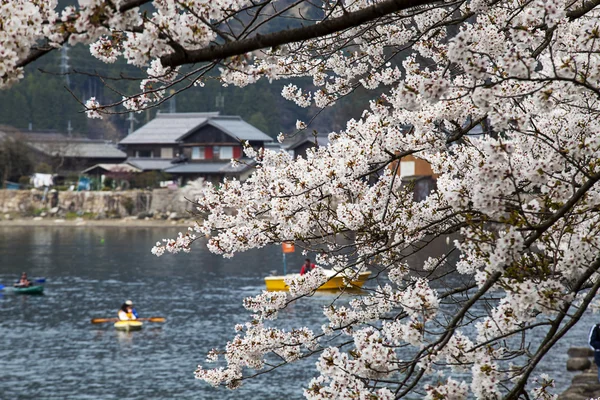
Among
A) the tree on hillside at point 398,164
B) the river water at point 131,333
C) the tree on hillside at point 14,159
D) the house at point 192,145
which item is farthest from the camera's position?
the tree on hillside at point 14,159

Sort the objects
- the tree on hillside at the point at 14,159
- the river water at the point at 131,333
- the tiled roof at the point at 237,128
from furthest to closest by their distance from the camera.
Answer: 1. the tree on hillside at the point at 14,159
2. the tiled roof at the point at 237,128
3. the river water at the point at 131,333

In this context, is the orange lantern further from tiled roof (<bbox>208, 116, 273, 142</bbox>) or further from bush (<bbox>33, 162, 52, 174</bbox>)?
bush (<bbox>33, 162, 52, 174</bbox>)

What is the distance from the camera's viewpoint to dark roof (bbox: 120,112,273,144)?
61438 millimetres

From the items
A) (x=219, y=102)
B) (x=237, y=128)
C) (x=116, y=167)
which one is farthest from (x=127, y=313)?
(x=219, y=102)

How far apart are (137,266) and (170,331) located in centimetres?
1458

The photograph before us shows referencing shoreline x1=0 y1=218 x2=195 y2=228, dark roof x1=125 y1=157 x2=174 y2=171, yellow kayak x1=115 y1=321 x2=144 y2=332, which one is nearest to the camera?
yellow kayak x1=115 y1=321 x2=144 y2=332

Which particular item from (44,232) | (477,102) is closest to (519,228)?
(477,102)

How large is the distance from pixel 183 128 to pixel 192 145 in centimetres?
427

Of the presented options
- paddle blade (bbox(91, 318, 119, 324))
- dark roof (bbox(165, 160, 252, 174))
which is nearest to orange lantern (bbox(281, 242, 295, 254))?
paddle blade (bbox(91, 318, 119, 324))

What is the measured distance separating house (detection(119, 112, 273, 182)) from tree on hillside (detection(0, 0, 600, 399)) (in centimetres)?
5045

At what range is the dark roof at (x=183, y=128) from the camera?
6144 centimetres

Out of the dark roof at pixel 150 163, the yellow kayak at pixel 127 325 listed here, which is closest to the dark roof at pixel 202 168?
the dark roof at pixel 150 163

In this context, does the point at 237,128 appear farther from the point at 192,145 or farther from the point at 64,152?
the point at 64,152

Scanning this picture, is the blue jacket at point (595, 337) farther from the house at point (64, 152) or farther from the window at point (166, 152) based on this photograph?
the house at point (64, 152)
